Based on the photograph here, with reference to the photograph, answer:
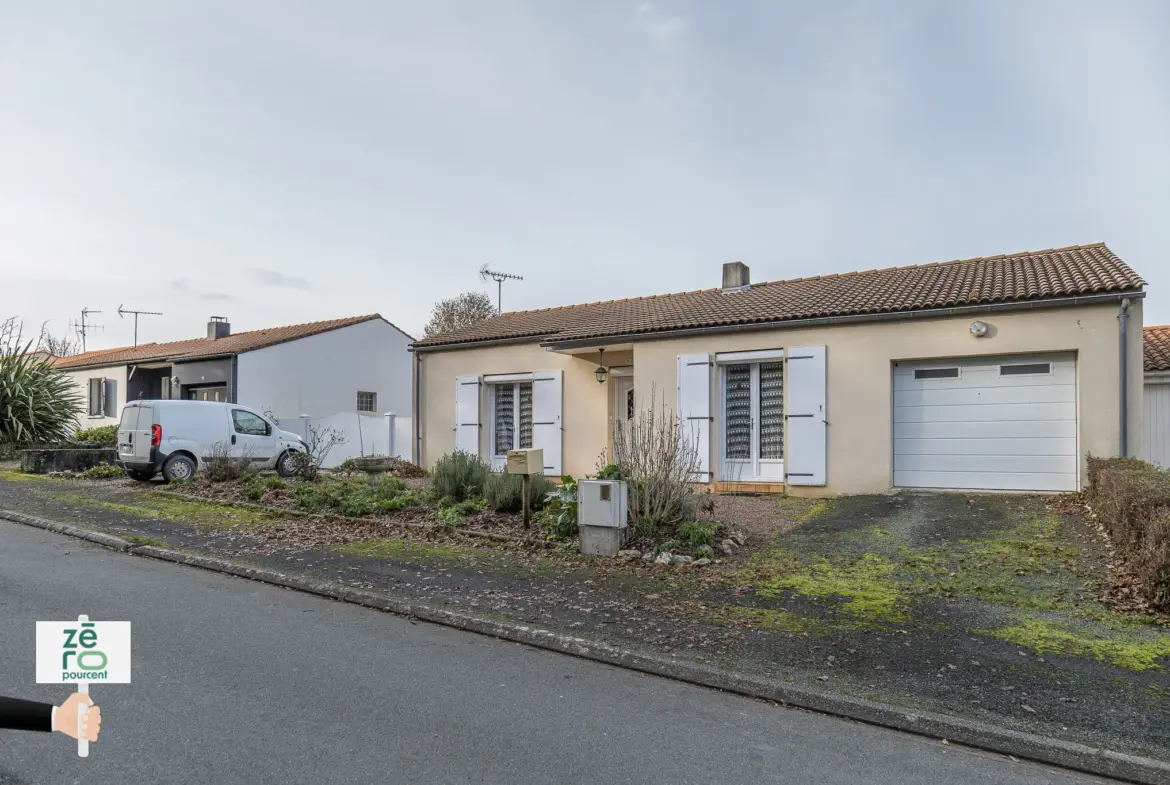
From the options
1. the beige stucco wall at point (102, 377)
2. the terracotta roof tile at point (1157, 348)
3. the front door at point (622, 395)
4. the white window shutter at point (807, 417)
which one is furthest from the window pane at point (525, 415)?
the beige stucco wall at point (102, 377)

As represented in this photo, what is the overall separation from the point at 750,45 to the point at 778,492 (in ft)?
22.9

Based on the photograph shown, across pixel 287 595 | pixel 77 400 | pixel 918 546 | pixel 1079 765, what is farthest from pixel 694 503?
pixel 77 400

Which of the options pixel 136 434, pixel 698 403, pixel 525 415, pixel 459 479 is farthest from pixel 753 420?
pixel 136 434

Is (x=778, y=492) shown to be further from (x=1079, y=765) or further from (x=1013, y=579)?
(x=1079, y=765)

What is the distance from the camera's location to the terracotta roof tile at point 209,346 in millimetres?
23984

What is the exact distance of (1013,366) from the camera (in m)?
11.2

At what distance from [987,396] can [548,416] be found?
26.1ft

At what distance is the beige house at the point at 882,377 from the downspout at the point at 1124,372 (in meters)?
0.02

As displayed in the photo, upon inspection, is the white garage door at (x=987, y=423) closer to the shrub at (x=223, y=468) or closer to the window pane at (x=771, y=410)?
the window pane at (x=771, y=410)

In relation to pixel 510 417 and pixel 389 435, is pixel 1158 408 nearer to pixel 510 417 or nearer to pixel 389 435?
pixel 510 417

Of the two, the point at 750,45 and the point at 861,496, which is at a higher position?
the point at 750,45

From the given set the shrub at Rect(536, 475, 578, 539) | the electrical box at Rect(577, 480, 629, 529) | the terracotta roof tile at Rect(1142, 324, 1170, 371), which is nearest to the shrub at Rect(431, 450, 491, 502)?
the shrub at Rect(536, 475, 578, 539)

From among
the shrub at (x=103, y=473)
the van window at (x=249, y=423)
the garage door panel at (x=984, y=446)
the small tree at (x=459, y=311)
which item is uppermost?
the small tree at (x=459, y=311)

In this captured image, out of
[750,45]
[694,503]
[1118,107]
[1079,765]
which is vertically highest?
[750,45]
